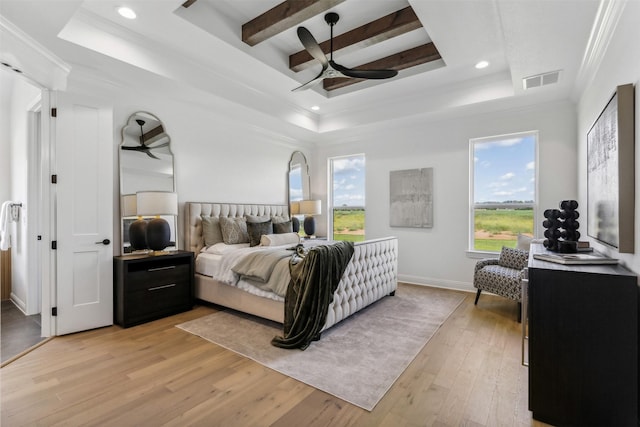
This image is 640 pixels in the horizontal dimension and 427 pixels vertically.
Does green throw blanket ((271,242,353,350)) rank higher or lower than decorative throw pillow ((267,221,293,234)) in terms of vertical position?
lower

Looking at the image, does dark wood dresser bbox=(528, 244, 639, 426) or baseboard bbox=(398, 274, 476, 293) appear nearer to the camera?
dark wood dresser bbox=(528, 244, 639, 426)

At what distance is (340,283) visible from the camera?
3182 mm

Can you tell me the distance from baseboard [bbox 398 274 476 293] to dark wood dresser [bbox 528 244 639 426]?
3068 mm

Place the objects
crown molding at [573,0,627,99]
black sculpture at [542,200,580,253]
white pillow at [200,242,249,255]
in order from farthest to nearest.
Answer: white pillow at [200,242,249,255] → black sculpture at [542,200,580,253] → crown molding at [573,0,627,99]

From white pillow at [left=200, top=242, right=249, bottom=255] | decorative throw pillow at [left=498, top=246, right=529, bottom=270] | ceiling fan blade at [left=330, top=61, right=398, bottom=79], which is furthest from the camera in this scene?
white pillow at [left=200, top=242, right=249, bottom=255]

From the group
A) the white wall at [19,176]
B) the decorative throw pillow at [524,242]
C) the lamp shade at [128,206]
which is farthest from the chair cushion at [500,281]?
the white wall at [19,176]

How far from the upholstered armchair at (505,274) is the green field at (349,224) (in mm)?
2413

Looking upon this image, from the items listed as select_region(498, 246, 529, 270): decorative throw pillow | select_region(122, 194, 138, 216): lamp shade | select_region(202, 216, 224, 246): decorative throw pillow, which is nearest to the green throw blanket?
select_region(202, 216, 224, 246): decorative throw pillow

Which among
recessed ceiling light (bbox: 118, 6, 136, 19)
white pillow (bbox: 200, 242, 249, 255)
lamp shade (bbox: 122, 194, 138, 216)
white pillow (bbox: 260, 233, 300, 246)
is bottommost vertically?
white pillow (bbox: 200, 242, 249, 255)

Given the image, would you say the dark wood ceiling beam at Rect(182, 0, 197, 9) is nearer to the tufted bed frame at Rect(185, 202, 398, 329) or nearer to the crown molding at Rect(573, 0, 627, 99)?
the tufted bed frame at Rect(185, 202, 398, 329)

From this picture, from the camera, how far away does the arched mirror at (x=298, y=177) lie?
605 centimetres

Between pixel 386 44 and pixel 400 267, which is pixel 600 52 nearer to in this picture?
pixel 386 44

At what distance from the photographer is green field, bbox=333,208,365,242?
606 cm

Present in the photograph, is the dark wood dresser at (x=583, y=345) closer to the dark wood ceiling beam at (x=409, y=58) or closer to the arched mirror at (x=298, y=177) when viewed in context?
the dark wood ceiling beam at (x=409, y=58)
